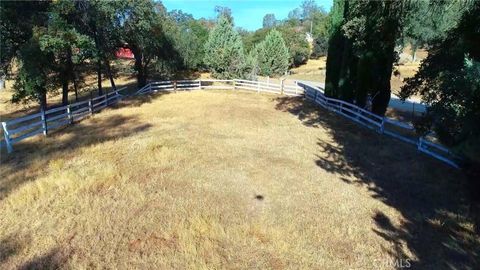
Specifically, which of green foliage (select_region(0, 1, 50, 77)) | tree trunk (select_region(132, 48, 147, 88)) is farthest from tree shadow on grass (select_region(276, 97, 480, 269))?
tree trunk (select_region(132, 48, 147, 88))

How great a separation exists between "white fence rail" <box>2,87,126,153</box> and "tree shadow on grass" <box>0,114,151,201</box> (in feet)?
1.07

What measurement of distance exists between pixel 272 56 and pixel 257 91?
37.6 m

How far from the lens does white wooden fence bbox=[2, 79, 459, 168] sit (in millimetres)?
14062

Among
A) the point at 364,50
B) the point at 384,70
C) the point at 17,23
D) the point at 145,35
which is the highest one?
the point at 17,23

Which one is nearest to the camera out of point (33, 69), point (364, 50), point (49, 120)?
point (49, 120)

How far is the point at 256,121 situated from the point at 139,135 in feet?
20.4

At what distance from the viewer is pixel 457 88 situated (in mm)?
8641

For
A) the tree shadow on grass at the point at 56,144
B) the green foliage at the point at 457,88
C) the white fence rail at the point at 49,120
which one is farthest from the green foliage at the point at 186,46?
the green foliage at the point at 457,88

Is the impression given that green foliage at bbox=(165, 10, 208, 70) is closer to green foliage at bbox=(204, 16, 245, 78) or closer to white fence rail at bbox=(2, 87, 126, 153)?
green foliage at bbox=(204, 16, 245, 78)

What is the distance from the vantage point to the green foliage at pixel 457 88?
8359mm

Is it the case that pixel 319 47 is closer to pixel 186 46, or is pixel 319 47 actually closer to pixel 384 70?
pixel 186 46

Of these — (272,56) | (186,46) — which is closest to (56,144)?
(186,46)

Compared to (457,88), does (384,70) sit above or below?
below

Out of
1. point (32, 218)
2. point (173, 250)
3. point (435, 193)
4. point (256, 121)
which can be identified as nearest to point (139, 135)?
point (256, 121)
